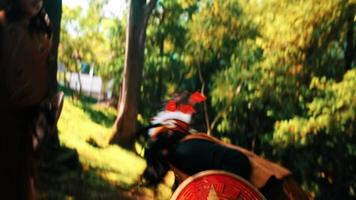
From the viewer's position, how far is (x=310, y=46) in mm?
2229

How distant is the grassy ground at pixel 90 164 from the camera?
221 centimetres

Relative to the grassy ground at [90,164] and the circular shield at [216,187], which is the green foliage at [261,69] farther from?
the circular shield at [216,187]

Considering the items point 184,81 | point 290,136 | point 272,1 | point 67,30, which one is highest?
point 272,1

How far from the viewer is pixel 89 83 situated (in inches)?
89.5

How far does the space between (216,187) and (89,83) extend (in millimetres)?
760

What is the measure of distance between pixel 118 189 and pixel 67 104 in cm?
46

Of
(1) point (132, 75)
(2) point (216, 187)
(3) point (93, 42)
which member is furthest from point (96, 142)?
(2) point (216, 187)

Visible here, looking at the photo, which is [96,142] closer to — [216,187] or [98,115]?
[98,115]

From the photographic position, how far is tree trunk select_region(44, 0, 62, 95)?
222 cm

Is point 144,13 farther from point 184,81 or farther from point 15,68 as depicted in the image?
point 15,68

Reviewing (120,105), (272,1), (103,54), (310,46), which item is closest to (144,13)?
(103,54)

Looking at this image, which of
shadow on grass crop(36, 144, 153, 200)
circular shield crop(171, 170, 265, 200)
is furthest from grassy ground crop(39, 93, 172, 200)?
circular shield crop(171, 170, 265, 200)

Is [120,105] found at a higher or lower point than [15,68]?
lower

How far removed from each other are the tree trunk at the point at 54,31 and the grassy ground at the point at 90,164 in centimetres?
11
